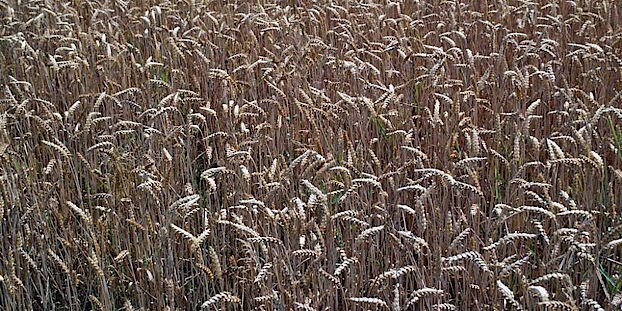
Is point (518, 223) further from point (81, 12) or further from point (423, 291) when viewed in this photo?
point (81, 12)

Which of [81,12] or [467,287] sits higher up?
[81,12]

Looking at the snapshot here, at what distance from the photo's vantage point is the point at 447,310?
5.34 feet

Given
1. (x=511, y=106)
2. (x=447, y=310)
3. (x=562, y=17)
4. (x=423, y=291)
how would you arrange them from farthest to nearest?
(x=562, y=17), (x=511, y=106), (x=447, y=310), (x=423, y=291)

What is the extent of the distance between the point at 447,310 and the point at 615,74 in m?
1.35

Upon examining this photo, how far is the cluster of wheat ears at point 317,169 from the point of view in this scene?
1534 mm

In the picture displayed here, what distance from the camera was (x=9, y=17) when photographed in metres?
3.26

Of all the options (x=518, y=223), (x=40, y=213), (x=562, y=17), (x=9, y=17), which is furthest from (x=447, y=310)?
(x=9, y=17)

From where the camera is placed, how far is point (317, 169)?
2205 millimetres

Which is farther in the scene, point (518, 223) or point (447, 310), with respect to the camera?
point (518, 223)

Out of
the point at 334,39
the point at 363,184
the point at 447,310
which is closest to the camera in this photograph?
the point at 447,310

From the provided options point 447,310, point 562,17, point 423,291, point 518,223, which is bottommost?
point 447,310

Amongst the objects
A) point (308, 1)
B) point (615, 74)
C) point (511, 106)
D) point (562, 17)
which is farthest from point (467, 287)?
point (308, 1)

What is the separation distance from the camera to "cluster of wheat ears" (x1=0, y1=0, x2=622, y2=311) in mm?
1534

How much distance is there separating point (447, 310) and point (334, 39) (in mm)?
1712
